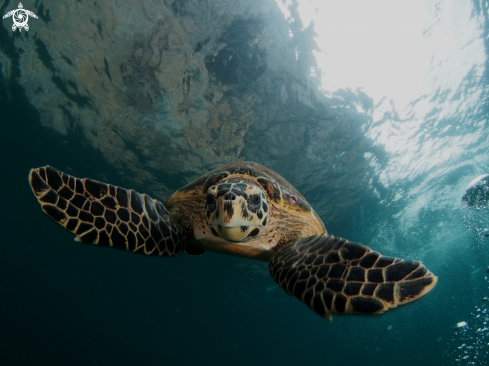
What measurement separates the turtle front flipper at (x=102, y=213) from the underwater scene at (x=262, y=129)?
0.02 m

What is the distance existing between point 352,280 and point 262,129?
8891mm

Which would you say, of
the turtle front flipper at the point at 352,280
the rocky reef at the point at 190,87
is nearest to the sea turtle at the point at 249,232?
the turtle front flipper at the point at 352,280

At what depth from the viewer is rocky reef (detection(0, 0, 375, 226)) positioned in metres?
7.34

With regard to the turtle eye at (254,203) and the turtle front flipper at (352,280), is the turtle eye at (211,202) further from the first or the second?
the turtle front flipper at (352,280)

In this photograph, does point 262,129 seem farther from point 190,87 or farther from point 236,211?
point 236,211

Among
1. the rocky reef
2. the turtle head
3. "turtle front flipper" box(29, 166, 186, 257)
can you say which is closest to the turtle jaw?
the turtle head

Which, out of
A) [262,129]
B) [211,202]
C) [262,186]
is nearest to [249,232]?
[211,202]

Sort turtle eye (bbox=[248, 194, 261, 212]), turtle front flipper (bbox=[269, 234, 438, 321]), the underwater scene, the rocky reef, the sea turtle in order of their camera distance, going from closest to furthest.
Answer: turtle front flipper (bbox=[269, 234, 438, 321])
the sea turtle
the underwater scene
turtle eye (bbox=[248, 194, 261, 212])
the rocky reef

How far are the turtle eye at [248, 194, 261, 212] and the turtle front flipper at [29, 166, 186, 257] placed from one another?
3.96ft

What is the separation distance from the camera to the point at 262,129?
10.4 m

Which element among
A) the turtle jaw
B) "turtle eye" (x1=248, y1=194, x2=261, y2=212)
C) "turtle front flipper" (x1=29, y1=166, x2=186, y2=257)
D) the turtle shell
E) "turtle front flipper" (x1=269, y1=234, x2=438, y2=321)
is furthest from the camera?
the turtle shell

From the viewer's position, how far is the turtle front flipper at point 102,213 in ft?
8.38

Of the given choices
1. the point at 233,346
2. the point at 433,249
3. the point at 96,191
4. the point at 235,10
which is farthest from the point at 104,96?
the point at 233,346

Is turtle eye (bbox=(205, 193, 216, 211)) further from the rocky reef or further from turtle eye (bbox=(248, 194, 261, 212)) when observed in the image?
the rocky reef
